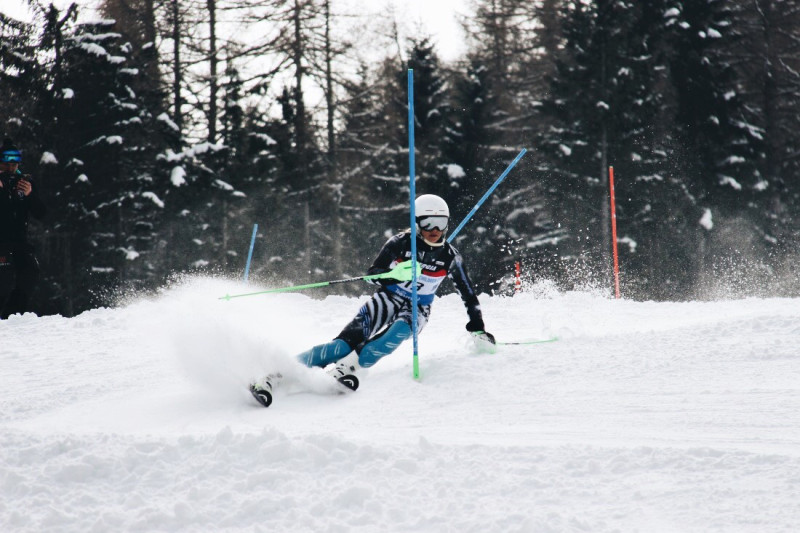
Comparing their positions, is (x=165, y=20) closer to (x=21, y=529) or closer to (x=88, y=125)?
(x=88, y=125)

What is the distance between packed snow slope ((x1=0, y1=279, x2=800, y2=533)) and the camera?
2.78m

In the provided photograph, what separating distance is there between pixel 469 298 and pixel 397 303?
2.33ft

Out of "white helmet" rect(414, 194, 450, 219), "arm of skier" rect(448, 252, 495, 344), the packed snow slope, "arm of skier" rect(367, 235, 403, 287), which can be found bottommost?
the packed snow slope

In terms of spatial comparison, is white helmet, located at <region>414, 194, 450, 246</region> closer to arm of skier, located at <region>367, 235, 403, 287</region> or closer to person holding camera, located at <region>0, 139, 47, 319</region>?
arm of skier, located at <region>367, 235, 403, 287</region>

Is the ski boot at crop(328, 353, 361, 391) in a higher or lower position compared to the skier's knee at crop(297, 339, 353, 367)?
lower

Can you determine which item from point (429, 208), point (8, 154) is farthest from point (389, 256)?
point (8, 154)

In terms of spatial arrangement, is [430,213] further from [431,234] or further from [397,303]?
[397,303]

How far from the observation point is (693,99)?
21.3 metres

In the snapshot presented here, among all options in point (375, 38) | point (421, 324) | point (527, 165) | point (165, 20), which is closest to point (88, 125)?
point (165, 20)

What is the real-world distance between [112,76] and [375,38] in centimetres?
799

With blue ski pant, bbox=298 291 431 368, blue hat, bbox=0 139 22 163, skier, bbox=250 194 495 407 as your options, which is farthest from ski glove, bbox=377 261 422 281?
blue hat, bbox=0 139 22 163

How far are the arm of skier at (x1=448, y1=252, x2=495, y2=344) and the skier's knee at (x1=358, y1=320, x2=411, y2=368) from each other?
0.73 m

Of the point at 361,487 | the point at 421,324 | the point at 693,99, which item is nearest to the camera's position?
the point at 361,487

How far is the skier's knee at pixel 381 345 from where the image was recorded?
5055mm
